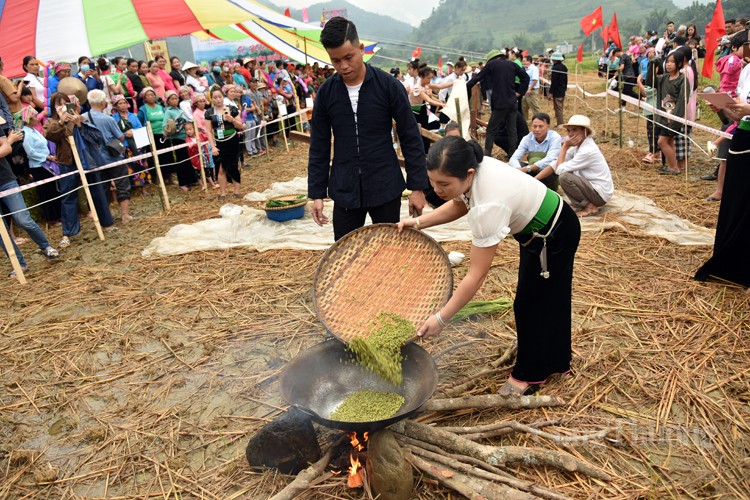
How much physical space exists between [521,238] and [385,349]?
3.05 feet

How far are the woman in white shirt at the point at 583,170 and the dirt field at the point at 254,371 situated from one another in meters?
0.66

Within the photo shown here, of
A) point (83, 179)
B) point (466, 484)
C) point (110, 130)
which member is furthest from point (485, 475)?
point (110, 130)

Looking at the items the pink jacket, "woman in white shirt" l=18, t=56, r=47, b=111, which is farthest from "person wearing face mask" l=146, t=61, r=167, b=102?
the pink jacket

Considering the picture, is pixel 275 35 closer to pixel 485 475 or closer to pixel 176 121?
pixel 176 121

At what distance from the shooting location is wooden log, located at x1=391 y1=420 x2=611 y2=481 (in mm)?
2225

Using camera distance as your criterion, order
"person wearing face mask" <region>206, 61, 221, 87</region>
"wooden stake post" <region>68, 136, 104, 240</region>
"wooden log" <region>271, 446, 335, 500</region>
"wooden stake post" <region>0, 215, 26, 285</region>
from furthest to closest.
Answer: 1. "person wearing face mask" <region>206, 61, 221, 87</region>
2. "wooden stake post" <region>68, 136, 104, 240</region>
3. "wooden stake post" <region>0, 215, 26, 285</region>
4. "wooden log" <region>271, 446, 335, 500</region>

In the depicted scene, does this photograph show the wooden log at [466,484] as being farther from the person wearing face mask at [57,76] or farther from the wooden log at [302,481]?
the person wearing face mask at [57,76]

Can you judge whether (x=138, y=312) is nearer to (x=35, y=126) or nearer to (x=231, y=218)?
(x=231, y=218)

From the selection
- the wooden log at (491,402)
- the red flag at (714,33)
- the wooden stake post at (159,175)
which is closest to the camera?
the wooden log at (491,402)

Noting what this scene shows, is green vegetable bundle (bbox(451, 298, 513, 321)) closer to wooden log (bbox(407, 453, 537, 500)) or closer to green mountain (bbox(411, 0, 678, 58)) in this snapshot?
wooden log (bbox(407, 453, 537, 500))

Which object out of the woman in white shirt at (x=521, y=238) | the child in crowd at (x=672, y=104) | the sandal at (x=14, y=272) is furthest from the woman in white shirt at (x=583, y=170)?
the sandal at (x=14, y=272)

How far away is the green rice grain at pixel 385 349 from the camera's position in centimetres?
247

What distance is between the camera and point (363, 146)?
3.11 m

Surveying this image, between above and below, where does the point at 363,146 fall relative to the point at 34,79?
below
